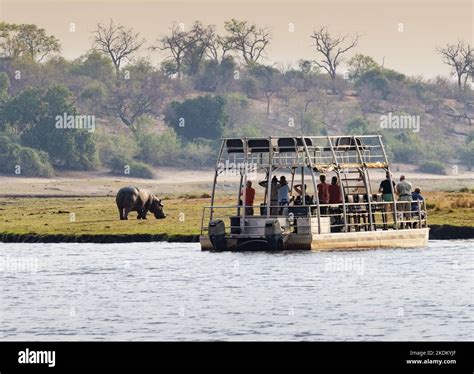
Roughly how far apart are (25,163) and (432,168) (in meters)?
40.4

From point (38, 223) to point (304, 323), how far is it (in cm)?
3624

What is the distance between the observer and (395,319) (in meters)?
38.7

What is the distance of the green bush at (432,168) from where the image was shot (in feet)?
507

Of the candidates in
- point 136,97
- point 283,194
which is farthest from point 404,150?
point 283,194

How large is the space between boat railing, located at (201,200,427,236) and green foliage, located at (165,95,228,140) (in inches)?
4112

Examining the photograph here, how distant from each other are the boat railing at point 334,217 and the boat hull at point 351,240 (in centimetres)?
33

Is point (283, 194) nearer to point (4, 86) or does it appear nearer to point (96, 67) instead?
point (4, 86)

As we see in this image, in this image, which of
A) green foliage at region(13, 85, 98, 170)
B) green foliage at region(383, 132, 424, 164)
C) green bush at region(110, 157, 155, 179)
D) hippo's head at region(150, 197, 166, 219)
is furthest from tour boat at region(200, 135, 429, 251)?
green foliage at region(383, 132, 424, 164)

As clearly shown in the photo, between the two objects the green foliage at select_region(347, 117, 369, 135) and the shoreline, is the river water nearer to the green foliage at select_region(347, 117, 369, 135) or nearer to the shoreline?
the shoreline

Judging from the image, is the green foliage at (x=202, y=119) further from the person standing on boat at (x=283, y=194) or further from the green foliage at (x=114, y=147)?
the person standing on boat at (x=283, y=194)

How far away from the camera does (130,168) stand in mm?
140375
